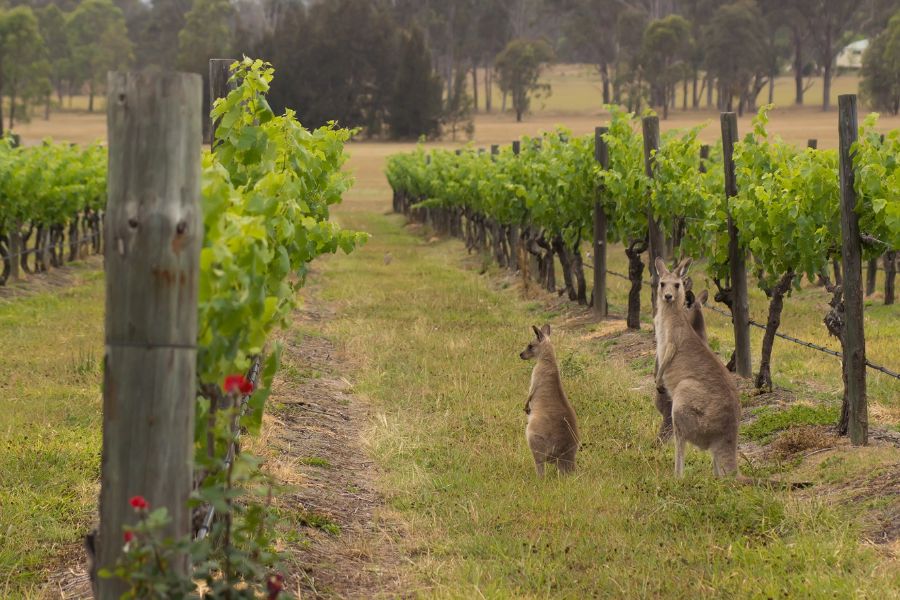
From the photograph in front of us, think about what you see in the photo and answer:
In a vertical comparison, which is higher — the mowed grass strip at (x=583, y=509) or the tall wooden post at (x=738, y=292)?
the tall wooden post at (x=738, y=292)

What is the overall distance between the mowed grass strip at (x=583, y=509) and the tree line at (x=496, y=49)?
63091mm

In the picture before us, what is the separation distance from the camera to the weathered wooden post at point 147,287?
154 inches

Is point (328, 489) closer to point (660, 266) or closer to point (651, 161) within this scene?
point (660, 266)

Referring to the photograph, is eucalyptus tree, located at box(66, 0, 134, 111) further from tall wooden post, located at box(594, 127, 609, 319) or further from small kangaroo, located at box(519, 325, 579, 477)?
small kangaroo, located at box(519, 325, 579, 477)

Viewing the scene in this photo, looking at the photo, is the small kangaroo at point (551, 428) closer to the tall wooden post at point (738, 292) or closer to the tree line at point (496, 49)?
the tall wooden post at point (738, 292)

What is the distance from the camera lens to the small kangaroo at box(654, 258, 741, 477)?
8148mm

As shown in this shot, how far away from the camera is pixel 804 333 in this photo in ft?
51.6

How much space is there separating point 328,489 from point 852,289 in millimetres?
4022

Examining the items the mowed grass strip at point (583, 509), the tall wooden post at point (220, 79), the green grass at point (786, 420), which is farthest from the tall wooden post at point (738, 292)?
the tall wooden post at point (220, 79)

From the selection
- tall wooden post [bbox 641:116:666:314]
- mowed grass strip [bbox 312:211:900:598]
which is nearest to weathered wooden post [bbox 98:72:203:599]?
mowed grass strip [bbox 312:211:900:598]

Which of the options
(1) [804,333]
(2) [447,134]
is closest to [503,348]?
(1) [804,333]

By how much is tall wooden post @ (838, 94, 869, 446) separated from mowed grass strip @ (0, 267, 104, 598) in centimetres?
531

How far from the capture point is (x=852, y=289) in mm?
8977

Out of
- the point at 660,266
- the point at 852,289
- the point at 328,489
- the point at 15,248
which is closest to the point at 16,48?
the point at 15,248
